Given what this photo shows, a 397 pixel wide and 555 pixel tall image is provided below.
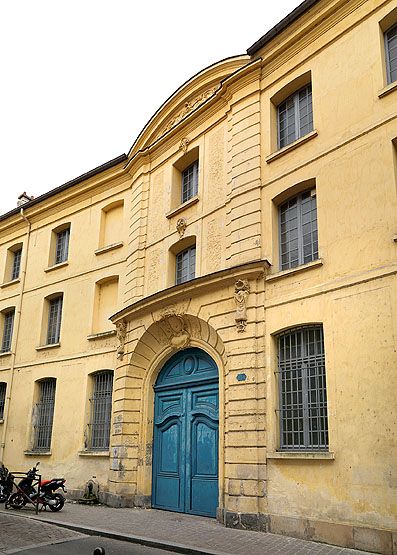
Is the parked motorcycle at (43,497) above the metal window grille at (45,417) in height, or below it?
below

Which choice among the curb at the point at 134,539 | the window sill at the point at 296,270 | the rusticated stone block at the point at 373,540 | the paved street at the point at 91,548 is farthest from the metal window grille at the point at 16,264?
the rusticated stone block at the point at 373,540

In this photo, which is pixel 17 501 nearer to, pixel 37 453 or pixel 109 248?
pixel 37 453

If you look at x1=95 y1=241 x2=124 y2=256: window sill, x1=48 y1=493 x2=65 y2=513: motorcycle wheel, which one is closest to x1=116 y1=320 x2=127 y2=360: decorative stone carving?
x1=95 y1=241 x2=124 y2=256: window sill

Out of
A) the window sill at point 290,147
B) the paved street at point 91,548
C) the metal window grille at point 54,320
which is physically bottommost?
the paved street at point 91,548

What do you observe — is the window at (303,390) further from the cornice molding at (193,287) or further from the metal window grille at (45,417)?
the metal window grille at (45,417)

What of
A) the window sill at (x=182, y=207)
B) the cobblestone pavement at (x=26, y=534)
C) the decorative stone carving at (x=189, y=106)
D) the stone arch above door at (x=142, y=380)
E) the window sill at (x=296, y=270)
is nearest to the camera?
the cobblestone pavement at (x=26, y=534)

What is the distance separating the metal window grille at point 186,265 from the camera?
14.0 metres

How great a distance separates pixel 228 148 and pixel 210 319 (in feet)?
14.0

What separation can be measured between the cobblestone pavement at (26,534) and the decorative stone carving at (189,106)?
1049 centimetres

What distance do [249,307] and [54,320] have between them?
9.43 meters

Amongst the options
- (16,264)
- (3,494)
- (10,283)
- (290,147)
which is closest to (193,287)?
(290,147)

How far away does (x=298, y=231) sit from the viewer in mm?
11391

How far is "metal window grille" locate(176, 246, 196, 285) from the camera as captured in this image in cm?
1404

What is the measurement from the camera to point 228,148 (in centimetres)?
1344
